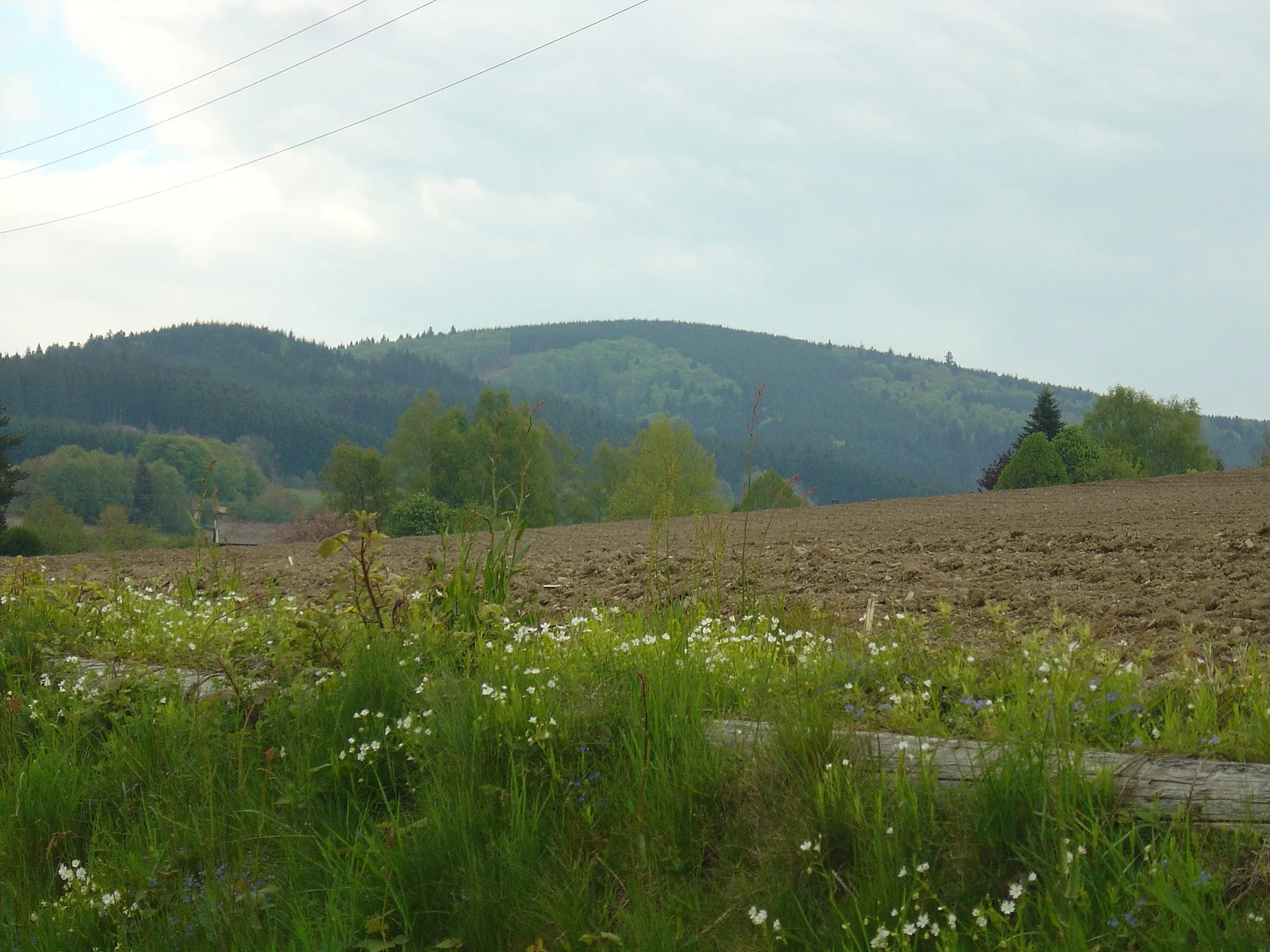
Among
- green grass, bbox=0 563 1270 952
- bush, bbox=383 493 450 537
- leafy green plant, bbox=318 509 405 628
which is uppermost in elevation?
leafy green plant, bbox=318 509 405 628

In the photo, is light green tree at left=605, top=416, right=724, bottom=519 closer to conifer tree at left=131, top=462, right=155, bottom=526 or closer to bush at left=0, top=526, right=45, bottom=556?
bush at left=0, top=526, right=45, bottom=556

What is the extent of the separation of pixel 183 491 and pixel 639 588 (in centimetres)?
9870

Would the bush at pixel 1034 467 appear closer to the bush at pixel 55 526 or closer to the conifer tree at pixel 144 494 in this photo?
the bush at pixel 55 526

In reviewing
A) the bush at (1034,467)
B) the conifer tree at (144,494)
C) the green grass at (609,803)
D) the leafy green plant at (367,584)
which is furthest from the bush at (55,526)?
the green grass at (609,803)

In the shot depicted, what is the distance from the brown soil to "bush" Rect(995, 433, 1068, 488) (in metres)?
20.3

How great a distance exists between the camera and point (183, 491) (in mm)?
96312

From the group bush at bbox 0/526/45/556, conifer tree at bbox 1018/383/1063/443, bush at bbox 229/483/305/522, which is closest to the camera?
bush at bbox 0/526/45/556

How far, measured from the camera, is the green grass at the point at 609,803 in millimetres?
2500

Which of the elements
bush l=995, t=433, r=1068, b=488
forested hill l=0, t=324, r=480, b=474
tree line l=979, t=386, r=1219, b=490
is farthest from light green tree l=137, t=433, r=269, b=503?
bush l=995, t=433, r=1068, b=488

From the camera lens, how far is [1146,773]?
267cm

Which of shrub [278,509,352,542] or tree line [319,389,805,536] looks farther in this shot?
A: tree line [319,389,805,536]

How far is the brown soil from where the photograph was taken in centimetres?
600

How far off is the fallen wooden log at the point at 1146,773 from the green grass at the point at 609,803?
5 centimetres

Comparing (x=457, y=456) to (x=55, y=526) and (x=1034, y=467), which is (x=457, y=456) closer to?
(x=55, y=526)
